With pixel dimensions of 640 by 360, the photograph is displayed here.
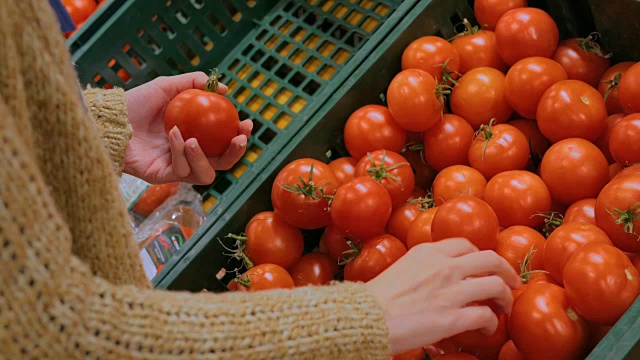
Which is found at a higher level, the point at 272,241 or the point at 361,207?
the point at 361,207

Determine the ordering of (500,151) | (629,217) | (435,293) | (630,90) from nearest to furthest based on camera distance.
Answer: (435,293)
(629,217)
(630,90)
(500,151)

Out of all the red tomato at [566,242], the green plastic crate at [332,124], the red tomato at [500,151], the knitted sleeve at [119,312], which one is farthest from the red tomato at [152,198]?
the knitted sleeve at [119,312]

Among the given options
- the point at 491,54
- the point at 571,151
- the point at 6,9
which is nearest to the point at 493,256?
the point at 571,151

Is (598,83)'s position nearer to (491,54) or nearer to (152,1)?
(491,54)

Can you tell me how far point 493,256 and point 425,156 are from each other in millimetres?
737

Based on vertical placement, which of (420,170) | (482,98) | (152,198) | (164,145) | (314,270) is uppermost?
(482,98)

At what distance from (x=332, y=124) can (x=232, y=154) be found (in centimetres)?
28

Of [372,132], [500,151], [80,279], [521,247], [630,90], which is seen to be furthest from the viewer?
[372,132]

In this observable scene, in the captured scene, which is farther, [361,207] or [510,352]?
[361,207]

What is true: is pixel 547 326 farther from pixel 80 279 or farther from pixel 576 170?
pixel 80 279

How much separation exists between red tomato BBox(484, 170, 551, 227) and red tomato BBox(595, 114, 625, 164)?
203 millimetres

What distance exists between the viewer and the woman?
71 centimetres

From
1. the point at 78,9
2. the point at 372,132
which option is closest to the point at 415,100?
the point at 372,132

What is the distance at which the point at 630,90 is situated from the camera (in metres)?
1.55
